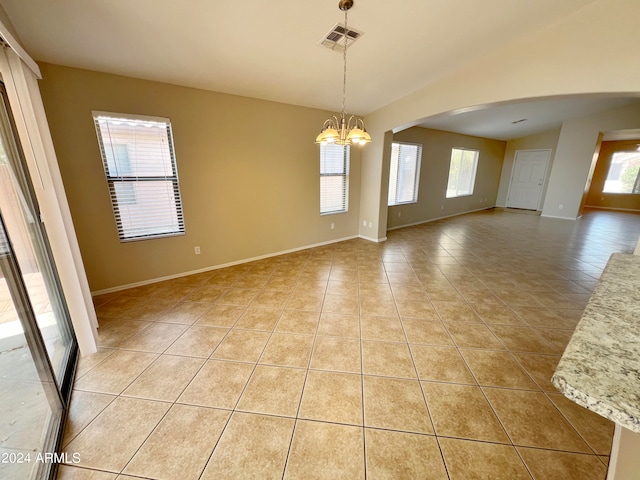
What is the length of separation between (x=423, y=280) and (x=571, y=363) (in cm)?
286

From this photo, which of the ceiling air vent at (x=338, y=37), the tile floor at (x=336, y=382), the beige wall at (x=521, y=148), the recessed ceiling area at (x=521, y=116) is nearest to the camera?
the tile floor at (x=336, y=382)

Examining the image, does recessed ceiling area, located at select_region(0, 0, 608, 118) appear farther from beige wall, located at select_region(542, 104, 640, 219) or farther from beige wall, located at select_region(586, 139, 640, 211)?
beige wall, located at select_region(586, 139, 640, 211)

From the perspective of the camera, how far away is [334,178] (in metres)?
4.83

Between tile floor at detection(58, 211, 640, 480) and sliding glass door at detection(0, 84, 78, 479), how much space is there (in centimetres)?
16

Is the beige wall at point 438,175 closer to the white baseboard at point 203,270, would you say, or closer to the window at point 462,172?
the window at point 462,172

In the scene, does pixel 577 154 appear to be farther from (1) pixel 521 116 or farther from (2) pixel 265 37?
(2) pixel 265 37

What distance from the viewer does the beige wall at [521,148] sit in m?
8.02

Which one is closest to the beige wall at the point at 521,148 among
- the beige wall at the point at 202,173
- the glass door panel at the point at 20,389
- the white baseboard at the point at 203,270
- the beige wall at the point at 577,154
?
the beige wall at the point at 577,154

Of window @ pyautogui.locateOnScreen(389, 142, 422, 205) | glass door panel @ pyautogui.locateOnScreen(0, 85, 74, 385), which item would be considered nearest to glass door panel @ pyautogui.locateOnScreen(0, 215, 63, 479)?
glass door panel @ pyautogui.locateOnScreen(0, 85, 74, 385)

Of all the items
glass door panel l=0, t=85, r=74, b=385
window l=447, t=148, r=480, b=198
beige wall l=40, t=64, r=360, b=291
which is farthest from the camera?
window l=447, t=148, r=480, b=198

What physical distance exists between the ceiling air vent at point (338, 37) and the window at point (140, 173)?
2156 mm

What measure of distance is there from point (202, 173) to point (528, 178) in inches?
430

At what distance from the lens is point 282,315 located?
8.27ft

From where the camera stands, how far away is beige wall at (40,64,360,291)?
259cm
